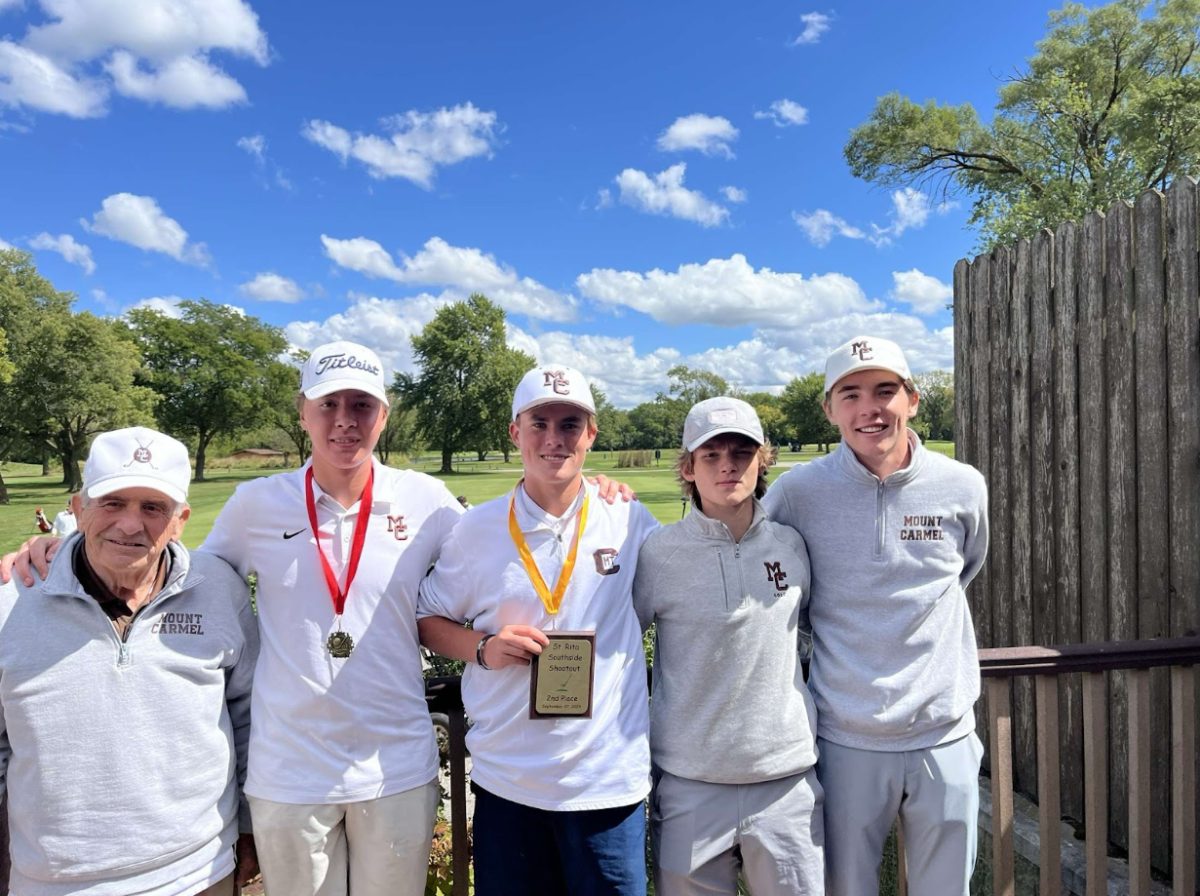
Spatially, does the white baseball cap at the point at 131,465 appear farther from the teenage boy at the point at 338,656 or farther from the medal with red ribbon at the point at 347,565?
the medal with red ribbon at the point at 347,565

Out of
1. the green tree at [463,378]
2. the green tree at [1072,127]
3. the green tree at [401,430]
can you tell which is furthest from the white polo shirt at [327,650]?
the green tree at [401,430]

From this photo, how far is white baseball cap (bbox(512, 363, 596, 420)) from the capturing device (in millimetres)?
2422

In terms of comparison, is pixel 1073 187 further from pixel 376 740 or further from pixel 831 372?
pixel 376 740

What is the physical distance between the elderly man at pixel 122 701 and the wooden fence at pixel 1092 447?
410 cm

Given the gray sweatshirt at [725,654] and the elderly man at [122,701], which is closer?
the elderly man at [122,701]

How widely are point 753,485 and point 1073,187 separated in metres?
25.3

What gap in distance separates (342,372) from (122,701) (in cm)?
113

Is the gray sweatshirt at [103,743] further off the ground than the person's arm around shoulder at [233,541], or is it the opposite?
the person's arm around shoulder at [233,541]

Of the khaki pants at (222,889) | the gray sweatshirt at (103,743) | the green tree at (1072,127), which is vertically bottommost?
the khaki pants at (222,889)

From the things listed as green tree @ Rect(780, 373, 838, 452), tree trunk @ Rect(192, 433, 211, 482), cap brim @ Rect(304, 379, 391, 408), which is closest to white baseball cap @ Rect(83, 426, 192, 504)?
cap brim @ Rect(304, 379, 391, 408)

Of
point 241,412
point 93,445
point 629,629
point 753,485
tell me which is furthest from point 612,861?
point 241,412

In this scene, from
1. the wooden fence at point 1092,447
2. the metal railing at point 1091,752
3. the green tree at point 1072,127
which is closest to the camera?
the metal railing at point 1091,752

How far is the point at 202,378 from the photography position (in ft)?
192

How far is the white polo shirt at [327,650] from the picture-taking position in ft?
7.30
